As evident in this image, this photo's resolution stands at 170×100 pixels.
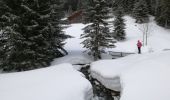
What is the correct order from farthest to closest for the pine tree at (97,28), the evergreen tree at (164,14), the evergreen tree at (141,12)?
the evergreen tree at (141,12)
the evergreen tree at (164,14)
the pine tree at (97,28)

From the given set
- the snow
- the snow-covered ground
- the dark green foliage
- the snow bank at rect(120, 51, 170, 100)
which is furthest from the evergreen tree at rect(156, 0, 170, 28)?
the snow bank at rect(120, 51, 170, 100)

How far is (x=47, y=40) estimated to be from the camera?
19344mm

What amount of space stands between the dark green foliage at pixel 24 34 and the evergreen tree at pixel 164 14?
30.5m

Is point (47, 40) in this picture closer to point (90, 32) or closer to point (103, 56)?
point (90, 32)

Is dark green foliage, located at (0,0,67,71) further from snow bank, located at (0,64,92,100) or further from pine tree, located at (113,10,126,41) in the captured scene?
pine tree, located at (113,10,126,41)

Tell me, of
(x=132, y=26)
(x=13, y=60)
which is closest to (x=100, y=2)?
(x=13, y=60)

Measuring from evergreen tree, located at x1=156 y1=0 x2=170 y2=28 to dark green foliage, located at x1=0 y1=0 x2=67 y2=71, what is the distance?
30508 mm

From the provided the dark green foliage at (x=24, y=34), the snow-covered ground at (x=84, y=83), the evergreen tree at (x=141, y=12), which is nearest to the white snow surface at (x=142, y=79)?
the snow-covered ground at (x=84, y=83)

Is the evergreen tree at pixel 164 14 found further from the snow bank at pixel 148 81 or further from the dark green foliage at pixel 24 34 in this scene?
the snow bank at pixel 148 81

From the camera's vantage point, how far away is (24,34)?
17891 millimetres

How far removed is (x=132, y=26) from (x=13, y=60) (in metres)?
31.2

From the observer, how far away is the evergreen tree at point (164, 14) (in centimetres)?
4462

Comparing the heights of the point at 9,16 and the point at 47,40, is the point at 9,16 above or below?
above

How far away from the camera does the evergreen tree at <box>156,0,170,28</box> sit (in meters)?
44.6
